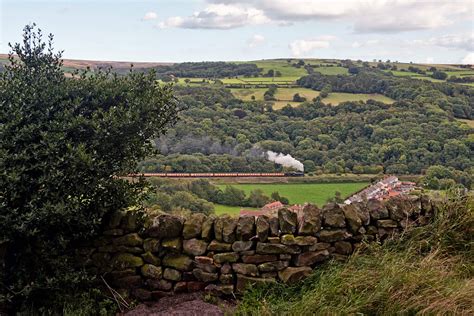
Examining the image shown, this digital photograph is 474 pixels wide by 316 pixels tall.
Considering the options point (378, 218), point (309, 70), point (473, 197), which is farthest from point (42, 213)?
point (309, 70)

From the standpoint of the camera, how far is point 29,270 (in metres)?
6.21

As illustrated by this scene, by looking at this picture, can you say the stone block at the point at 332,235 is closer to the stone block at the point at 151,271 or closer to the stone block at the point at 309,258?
the stone block at the point at 309,258

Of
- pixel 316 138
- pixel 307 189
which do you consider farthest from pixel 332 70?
pixel 307 189

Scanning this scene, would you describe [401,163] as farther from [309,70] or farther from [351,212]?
[309,70]

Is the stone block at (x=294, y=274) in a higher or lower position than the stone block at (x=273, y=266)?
lower

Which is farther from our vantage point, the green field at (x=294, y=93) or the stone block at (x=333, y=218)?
the green field at (x=294, y=93)

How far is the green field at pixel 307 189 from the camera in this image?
2212 centimetres

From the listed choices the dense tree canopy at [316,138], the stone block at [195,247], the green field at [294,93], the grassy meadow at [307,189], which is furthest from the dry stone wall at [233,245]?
the green field at [294,93]

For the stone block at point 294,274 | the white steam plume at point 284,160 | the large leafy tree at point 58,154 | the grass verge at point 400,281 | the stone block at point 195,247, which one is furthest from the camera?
the white steam plume at point 284,160

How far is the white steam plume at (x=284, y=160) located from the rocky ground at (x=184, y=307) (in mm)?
24939

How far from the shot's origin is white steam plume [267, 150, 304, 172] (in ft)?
103

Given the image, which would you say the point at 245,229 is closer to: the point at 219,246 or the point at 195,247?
the point at 219,246

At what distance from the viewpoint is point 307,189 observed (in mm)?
25219

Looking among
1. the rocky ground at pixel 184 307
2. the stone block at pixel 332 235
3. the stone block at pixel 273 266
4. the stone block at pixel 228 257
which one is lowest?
the rocky ground at pixel 184 307
